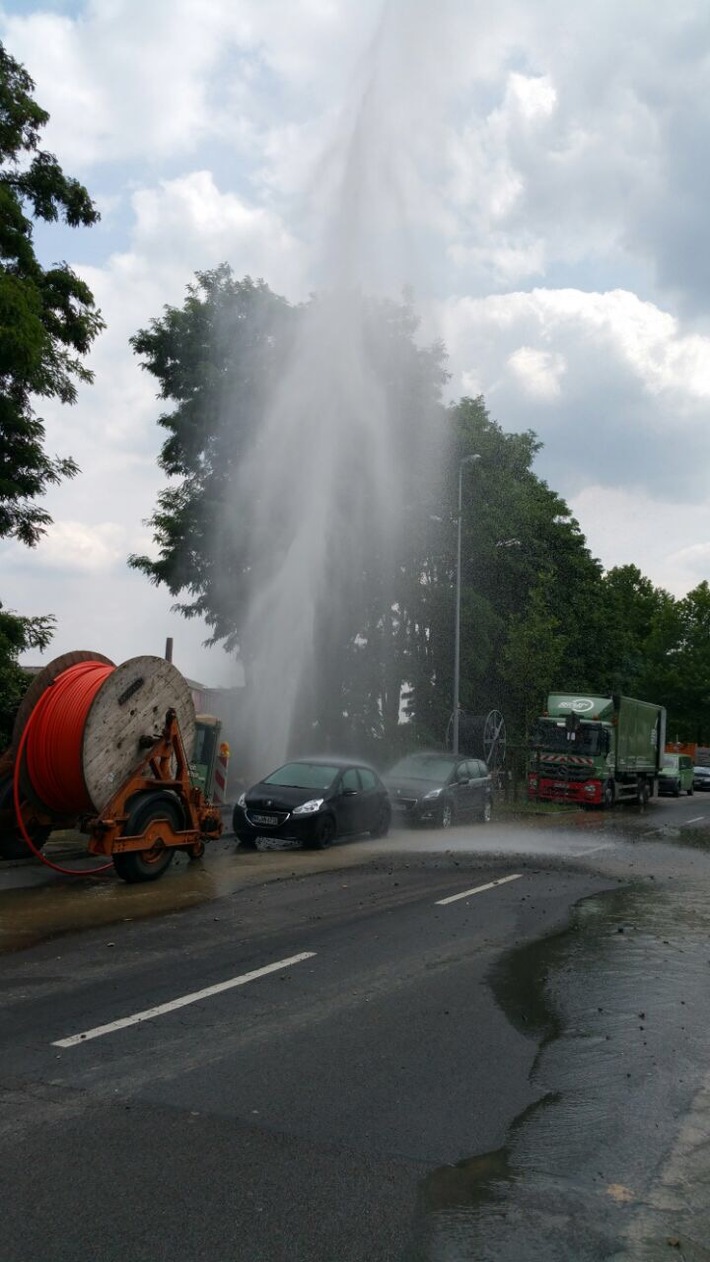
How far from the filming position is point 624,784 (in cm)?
3231

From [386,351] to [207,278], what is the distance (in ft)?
20.9

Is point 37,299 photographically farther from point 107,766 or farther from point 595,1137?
point 595,1137

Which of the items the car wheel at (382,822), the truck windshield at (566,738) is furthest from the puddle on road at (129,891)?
the truck windshield at (566,738)

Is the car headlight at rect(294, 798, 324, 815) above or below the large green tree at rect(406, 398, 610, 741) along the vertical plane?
below

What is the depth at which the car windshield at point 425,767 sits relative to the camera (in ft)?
70.1

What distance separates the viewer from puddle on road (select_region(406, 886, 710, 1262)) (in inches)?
149

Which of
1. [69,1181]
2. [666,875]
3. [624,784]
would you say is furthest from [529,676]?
[69,1181]

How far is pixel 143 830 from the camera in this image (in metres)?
12.0

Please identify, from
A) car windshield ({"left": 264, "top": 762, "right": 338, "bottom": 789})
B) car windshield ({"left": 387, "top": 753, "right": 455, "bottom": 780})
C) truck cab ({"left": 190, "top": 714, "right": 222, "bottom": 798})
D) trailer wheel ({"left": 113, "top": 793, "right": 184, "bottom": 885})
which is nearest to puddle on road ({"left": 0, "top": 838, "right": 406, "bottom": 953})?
trailer wheel ({"left": 113, "top": 793, "right": 184, "bottom": 885})

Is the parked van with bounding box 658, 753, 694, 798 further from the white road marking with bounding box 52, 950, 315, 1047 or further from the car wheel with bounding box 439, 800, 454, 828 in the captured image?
the white road marking with bounding box 52, 950, 315, 1047

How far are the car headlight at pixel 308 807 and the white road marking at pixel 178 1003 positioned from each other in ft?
23.2

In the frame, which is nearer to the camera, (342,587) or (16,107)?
(16,107)

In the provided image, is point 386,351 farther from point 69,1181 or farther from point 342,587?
point 69,1181

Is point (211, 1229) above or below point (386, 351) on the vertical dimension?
below
